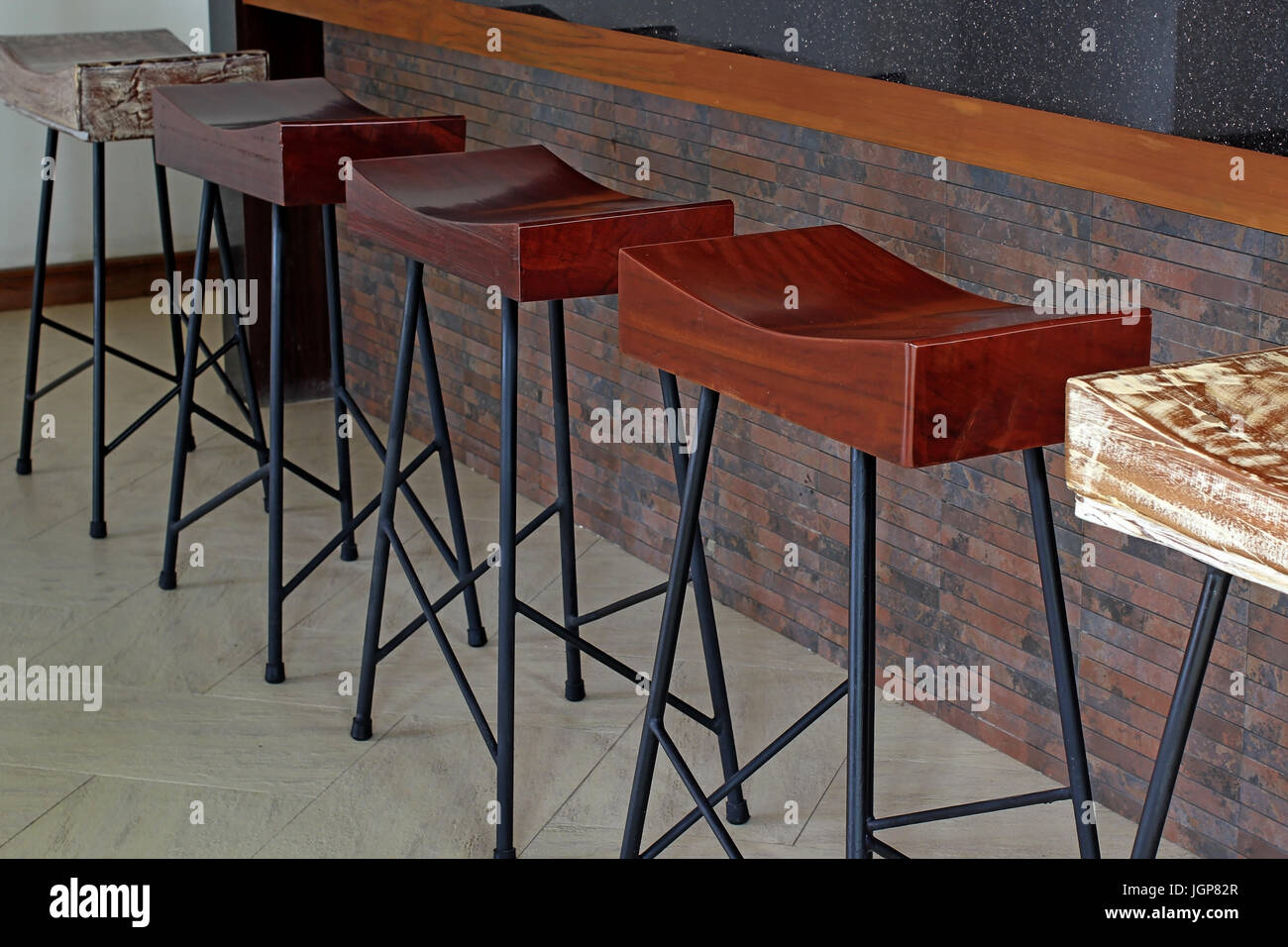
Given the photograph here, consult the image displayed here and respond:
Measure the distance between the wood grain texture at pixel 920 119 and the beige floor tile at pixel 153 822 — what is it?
1.16m

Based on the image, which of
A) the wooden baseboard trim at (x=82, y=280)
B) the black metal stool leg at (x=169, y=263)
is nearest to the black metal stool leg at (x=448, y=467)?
the black metal stool leg at (x=169, y=263)

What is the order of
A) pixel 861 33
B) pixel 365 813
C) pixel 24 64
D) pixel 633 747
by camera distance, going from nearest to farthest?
1. pixel 861 33
2. pixel 365 813
3. pixel 633 747
4. pixel 24 64

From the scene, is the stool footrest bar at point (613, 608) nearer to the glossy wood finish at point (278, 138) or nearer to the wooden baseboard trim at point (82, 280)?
the glossy wood finish at point (278, 138)

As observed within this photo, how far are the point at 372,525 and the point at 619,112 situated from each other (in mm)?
1000

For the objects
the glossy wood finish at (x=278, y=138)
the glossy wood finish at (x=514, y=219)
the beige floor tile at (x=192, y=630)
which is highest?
the glossy wood finish at (x=278, y=138)

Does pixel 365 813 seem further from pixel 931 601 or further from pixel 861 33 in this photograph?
pixel 861 33

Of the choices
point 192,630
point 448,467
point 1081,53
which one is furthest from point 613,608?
point 1081,53

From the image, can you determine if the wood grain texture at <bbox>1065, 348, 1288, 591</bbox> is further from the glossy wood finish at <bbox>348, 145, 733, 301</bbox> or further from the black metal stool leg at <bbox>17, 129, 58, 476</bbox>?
the black metal stool leg at <bbox>17, 129, 58, 476</bbox>

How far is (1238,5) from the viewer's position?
148 centimetres

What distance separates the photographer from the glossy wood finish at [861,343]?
4.18ft

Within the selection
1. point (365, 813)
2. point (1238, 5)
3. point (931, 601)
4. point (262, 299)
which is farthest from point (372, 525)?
point (1238, 5)

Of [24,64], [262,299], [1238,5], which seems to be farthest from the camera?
[262,299]

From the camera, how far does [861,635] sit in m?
1.49

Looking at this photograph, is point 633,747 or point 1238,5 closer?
point 1238,5
